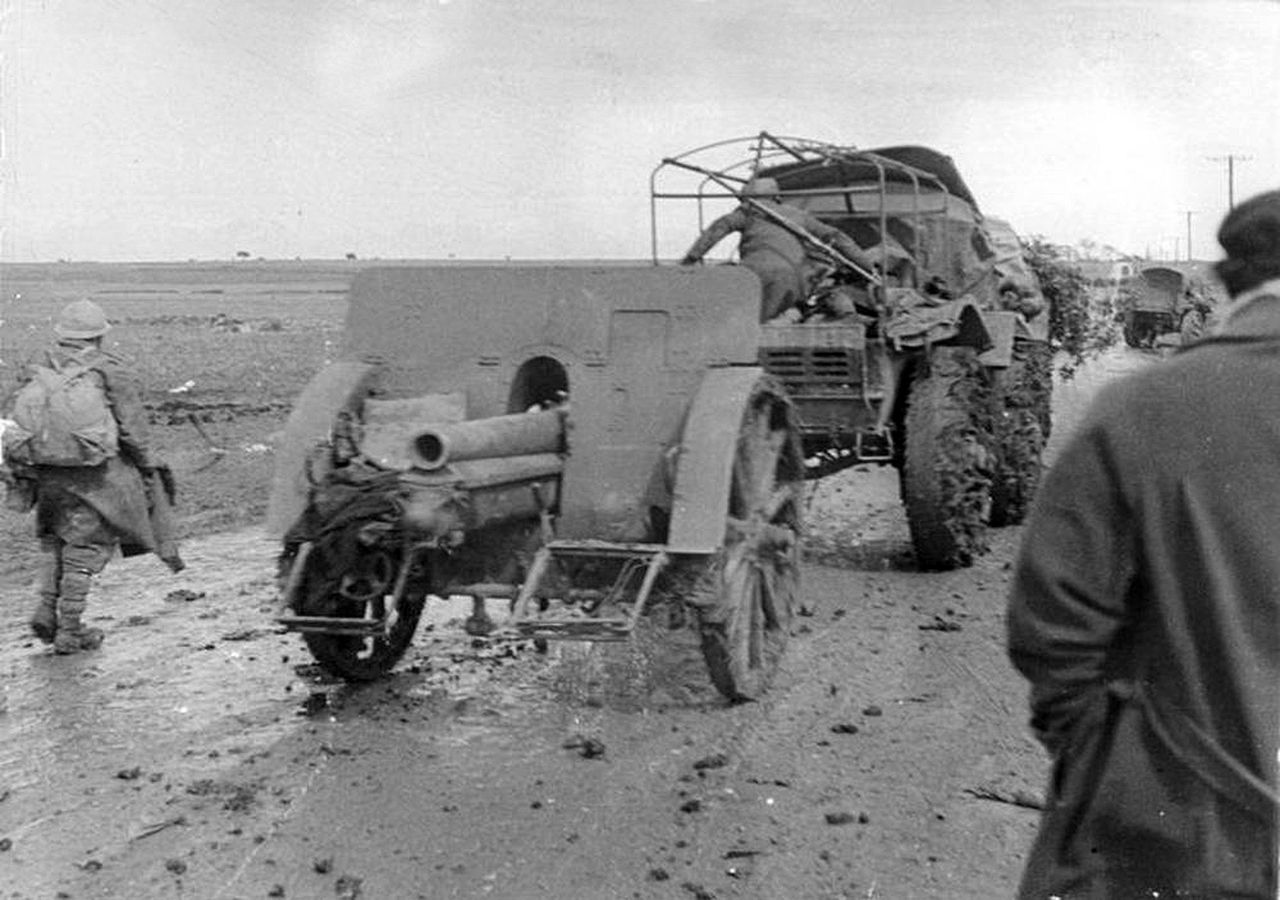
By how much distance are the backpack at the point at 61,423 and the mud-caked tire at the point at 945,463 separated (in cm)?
440

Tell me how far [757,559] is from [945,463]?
2.59m

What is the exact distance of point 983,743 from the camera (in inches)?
229

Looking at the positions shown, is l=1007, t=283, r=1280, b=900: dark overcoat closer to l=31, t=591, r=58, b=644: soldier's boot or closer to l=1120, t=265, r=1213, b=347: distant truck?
l=31, t=591, r=58, b=644: soldier's boot

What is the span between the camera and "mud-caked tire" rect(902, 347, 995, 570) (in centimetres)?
884

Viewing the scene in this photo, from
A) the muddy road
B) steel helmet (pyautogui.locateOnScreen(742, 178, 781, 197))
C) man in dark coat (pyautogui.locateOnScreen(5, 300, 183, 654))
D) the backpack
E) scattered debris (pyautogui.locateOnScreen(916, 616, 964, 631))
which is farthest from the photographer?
steel helmet (pyautogui.locateOnScreen(742, 178, 781, 197))

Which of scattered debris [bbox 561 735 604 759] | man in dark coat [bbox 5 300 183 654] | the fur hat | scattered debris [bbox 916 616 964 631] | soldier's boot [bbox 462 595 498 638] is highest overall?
the fur hat

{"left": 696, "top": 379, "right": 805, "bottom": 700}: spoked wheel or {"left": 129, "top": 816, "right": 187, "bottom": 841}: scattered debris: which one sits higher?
{"left": 696, "top": 379, "right": 805, "bottom": 700}: spoked wheel

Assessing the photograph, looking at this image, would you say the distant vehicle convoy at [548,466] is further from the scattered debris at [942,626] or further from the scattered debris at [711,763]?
the scattered debris at [942,626]

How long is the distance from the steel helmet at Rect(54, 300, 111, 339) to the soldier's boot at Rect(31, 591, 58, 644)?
124 centimetres

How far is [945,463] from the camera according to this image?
8805 mm

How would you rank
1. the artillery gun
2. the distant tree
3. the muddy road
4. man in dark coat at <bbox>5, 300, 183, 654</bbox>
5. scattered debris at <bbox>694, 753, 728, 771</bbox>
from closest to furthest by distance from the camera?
1. the muddy road
2. scattered debris at <bbox>694, 753, 728, 771</bbox>
3. the artillery gun
4. man in dark coat at <bbox>5, 300, 183, 654</bbox>
5. the distant tree

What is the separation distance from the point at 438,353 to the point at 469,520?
1.05 metres

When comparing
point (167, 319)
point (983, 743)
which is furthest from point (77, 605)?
point (167, 319)

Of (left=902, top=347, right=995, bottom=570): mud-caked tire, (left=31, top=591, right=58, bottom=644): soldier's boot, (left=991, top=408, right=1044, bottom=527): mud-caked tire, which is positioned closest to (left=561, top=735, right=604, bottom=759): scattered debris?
(left=31, top=591, right=58, bottom=644): soldier's boot
